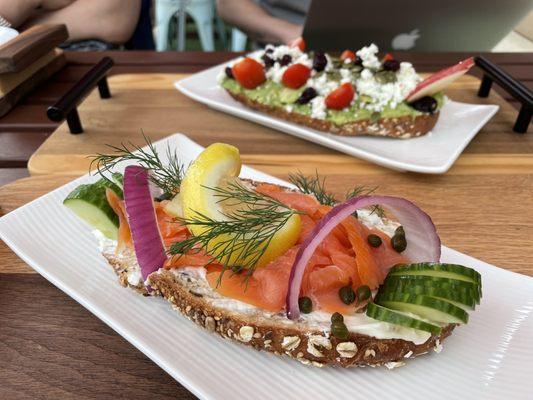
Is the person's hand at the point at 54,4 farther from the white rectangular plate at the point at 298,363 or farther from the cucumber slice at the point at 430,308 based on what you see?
the cucumber slice at the point at 430,308

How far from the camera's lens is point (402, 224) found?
1354mm

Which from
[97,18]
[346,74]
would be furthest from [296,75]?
[97,18]

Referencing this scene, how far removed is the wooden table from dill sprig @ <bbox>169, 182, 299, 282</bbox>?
36 cm

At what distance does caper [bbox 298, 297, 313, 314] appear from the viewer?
1.20 meters

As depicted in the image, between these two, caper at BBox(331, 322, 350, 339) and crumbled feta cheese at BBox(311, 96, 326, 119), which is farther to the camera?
crumbled feta cheese at BBox(311, 96, 326, 119)

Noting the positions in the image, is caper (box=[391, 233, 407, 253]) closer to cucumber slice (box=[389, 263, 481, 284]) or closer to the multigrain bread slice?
cucumber slice (box=[389, 263, 481, 284])

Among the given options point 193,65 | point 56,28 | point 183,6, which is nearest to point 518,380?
point 193,65

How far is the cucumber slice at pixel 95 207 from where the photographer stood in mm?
1476

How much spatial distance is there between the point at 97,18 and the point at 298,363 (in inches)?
131

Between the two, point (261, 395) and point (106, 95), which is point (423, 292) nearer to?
point (261, 395)

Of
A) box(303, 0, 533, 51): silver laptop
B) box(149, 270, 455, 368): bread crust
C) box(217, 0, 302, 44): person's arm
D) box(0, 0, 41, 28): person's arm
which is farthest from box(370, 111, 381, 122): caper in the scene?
box(0, 0, 41, 28): person's arm

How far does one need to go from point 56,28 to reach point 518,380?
3117 mm

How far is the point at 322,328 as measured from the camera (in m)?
1.18

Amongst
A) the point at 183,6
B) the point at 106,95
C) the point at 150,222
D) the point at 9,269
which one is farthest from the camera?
the point at 183,6
